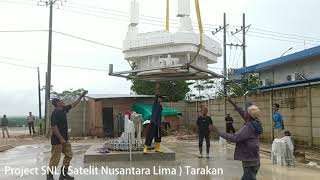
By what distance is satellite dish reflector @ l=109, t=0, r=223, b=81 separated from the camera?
35.4 feet

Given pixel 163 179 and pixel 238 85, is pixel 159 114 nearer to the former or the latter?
pixel 163 179

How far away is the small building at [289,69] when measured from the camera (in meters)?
22.2

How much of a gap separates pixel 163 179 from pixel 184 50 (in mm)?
3163

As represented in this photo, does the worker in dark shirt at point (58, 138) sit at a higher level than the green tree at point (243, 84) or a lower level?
lower

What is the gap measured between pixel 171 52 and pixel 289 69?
16.8m

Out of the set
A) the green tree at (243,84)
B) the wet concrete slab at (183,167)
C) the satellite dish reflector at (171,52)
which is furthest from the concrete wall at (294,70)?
the satellite dish reflector at (171,52)

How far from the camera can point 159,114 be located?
12.4m

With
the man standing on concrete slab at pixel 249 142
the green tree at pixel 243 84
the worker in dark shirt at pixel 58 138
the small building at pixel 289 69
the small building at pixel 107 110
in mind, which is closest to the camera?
the man standing on concrete slab at pixel 249 142

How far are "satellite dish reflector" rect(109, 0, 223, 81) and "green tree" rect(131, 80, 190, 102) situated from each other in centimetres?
2251

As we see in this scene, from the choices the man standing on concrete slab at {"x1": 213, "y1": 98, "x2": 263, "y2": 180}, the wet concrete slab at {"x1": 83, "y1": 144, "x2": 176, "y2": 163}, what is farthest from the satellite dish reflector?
the man standing on concrete slab at {"x1": 213, "y1": 98, "x2": 263, "y2": 180}

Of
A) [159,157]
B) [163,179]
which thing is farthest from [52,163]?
[159,157]

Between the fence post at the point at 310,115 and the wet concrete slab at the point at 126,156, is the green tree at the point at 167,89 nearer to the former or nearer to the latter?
the fence post at the point at 310,115

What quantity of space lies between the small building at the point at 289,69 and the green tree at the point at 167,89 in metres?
6.44

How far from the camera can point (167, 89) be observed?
3541 cm
